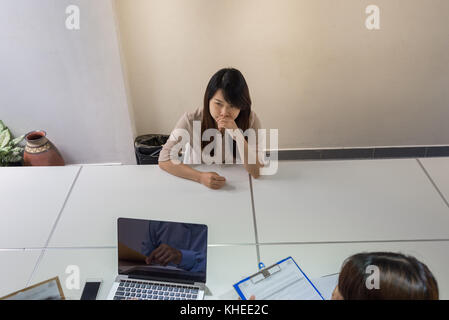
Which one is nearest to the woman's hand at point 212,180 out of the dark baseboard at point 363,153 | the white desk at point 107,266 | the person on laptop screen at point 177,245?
the white desk at point 107,266

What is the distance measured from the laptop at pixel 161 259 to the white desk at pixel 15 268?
0.35 metres

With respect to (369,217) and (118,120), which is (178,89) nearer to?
(118,120)

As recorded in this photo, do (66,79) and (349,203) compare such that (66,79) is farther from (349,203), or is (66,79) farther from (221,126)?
(349,203)

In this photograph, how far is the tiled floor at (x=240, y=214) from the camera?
1502 millimetres

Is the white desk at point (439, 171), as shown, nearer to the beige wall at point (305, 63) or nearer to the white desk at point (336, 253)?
the white desk at point (336, 253)

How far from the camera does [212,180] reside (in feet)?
6.06

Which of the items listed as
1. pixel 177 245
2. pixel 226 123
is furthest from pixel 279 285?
pixel 226 123

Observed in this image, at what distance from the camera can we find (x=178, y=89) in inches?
124

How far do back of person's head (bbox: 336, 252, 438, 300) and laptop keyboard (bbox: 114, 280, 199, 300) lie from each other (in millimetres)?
532

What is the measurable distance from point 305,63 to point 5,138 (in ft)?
7.76

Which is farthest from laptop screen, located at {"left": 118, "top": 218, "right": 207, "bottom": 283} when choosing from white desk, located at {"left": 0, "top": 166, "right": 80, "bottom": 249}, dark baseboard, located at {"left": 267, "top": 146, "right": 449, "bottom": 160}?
dark baseboard, located at {"left": 267, "top": 146, "right": 449, "bottom": 160}
